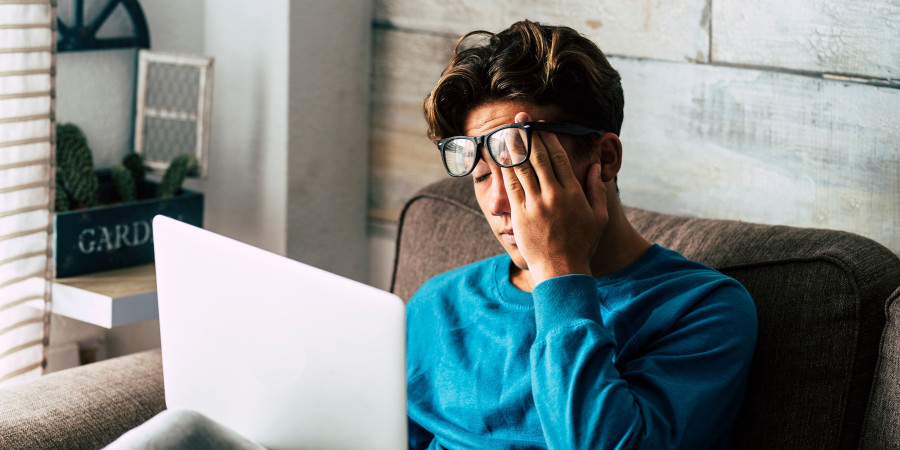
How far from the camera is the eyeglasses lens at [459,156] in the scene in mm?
1185

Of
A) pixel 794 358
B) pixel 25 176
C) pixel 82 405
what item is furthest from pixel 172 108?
pixel 794 358

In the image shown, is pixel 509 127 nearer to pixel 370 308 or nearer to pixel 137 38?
pixel 370 308

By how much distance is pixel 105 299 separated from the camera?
1.80 metres

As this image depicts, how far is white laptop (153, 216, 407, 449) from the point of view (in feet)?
2.90

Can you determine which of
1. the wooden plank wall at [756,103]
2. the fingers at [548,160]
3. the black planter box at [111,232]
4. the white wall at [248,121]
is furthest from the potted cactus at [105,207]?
the fingers at [548,160]

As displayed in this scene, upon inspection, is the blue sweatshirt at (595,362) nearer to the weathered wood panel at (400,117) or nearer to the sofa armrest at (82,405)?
the sofa armrest at (82,405)

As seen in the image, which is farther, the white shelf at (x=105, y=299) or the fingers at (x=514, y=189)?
the white shelf at (x=105, y=299)

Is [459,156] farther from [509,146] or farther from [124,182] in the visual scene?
[124,182]

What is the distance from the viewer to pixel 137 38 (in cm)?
218

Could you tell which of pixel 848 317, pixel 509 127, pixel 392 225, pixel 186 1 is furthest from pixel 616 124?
pixel 186 1

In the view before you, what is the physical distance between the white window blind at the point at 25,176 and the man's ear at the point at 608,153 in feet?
3.71

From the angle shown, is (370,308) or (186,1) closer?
(370,308)

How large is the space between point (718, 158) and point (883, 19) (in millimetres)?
370

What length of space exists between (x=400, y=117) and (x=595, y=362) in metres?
1.28
